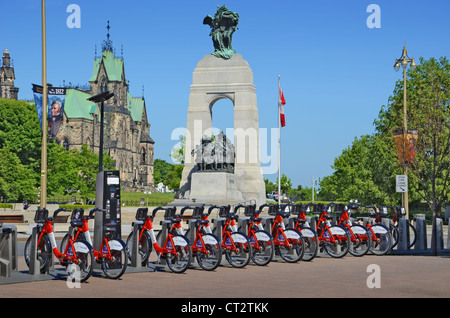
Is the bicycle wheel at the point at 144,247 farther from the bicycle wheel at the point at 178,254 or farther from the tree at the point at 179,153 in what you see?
the tree at the point at 179,153

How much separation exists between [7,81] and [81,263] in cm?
14071

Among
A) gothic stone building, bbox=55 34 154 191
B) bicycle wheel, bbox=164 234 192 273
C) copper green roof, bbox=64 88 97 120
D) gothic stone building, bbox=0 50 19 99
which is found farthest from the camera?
copper green roof, bbox=64 88 97 120

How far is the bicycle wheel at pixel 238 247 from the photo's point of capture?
14922 millimetres

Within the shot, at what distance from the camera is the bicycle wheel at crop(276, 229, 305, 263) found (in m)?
16.2

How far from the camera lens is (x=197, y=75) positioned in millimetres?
45594

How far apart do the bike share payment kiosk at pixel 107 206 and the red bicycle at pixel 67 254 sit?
113 centimetres

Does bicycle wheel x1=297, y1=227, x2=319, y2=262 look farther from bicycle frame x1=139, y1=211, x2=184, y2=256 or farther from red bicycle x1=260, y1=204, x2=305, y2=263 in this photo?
bicycle frame x1=139, y1=211, x2=184, y2=256

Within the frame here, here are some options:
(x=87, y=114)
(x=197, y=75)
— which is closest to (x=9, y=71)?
(x=87, y=114)

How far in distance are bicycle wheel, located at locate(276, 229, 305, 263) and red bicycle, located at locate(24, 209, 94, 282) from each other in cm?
554

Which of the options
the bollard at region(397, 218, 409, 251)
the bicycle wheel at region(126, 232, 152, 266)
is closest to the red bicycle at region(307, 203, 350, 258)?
the bollard at region(397, 218, 409, 251)

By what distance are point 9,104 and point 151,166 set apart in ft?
326

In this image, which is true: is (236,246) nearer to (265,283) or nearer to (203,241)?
(203,241)

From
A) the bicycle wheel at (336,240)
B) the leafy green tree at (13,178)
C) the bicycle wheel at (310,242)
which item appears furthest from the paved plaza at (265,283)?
the leafy green tree at (13,178)

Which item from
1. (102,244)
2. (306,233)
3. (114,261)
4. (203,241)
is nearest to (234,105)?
(306,233)
